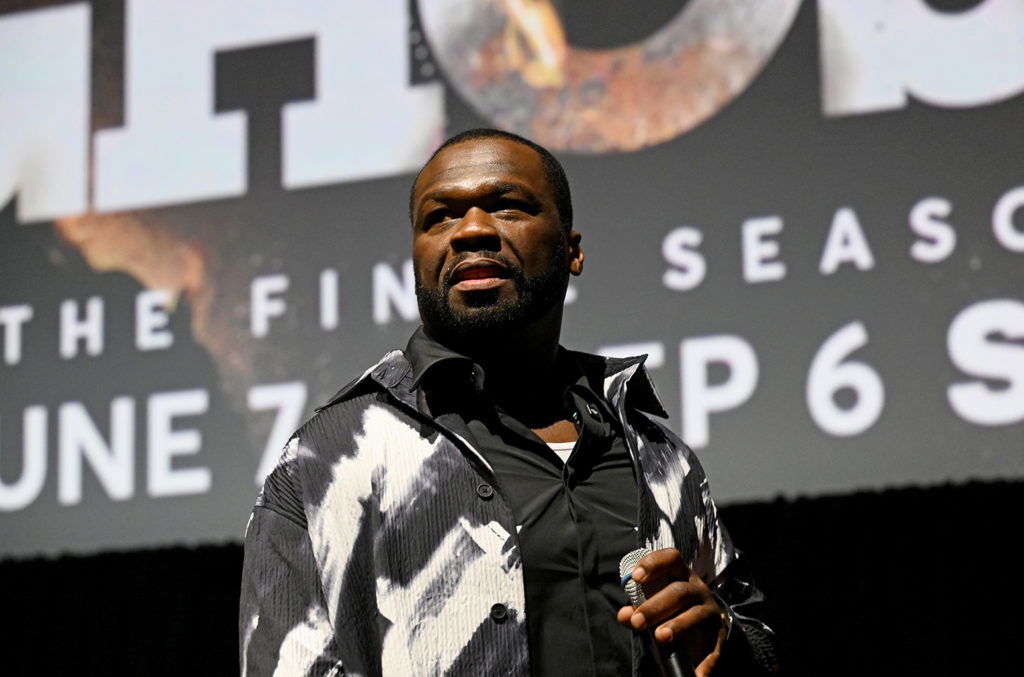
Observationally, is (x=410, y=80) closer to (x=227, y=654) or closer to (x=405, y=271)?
(x=405, y=271)

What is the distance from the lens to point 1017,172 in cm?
325

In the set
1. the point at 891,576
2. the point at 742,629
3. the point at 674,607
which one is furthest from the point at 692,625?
the point at 891,576

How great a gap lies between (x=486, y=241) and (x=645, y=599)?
0.42 meters

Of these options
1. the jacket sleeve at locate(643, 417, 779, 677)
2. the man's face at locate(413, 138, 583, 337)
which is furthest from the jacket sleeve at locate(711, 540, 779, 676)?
the man's face at locate(413, 138, 583, 337)

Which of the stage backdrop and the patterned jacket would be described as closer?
the patterned jacket

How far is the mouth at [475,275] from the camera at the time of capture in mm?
1459

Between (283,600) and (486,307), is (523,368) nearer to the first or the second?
(486,307)

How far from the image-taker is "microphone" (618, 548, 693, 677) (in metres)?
1.24

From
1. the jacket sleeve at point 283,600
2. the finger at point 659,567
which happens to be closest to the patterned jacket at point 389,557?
the jacket sleeve at point 283,600

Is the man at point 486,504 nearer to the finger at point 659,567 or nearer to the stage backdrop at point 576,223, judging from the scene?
the finger at point 659,567

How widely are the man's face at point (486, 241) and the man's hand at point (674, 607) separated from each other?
0.34m

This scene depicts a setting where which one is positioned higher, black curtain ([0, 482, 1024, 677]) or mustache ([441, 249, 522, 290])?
mustache ([441, 249, 522, 290])

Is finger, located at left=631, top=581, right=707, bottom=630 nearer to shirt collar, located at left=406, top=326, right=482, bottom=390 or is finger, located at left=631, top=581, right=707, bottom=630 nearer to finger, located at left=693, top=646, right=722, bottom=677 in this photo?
finger, located at left=693, top=646, right=722, bottom=677

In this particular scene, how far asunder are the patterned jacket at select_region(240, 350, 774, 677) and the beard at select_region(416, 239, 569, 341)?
3.3 inches
